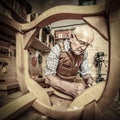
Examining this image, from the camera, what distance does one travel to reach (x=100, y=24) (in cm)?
62

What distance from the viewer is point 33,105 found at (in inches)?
30.3

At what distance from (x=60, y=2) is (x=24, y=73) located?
3031mm

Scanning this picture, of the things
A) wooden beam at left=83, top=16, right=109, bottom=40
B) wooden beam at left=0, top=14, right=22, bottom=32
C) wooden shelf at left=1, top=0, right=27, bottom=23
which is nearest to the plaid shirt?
wooden beam at left=0, top=14, right=22, bottom=32

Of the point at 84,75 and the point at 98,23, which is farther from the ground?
the point at 98,23

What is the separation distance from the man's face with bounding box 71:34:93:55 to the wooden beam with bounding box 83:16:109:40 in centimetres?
55

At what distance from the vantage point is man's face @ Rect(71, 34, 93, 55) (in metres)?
1.19

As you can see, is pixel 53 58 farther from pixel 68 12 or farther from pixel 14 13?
pixel 14 13

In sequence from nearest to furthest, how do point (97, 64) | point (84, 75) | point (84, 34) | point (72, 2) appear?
point (84, 34) → point (84, 75) → point (97, 64) → point (72, 2)

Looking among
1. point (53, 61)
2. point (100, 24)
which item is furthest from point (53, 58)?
point (100, 24)

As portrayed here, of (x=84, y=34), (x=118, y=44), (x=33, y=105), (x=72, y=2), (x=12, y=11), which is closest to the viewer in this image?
(x=118, y=44)

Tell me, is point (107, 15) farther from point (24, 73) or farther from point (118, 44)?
point (24, 73)

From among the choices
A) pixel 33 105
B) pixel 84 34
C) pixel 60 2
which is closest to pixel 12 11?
pixel 84 34

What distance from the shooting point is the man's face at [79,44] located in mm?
1193

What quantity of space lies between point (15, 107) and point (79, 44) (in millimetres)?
791
